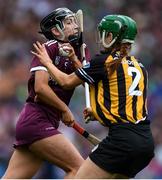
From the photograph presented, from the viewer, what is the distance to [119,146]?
634cm

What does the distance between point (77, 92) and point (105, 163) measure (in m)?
5.41

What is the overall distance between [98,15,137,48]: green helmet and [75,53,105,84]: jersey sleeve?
0.20 m

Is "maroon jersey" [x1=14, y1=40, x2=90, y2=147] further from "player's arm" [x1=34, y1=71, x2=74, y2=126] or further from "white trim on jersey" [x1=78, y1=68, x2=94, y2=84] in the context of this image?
"white trim on jersey" [x1=78, y1=68, x2=94, y2=84]

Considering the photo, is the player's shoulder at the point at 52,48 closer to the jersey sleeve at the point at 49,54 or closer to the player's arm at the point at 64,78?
the jersey sleeve at the point at 49,54

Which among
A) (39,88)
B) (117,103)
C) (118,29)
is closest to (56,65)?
(39,88)

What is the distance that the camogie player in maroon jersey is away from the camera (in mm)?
7055

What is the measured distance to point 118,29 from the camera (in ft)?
21.6

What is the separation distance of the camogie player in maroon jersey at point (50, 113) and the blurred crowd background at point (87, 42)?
3.35 meters

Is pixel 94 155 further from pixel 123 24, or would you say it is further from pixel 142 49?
pixel 142 49

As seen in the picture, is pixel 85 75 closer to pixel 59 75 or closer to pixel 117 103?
pixel 59 75

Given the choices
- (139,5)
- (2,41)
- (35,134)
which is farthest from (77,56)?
(139,5)

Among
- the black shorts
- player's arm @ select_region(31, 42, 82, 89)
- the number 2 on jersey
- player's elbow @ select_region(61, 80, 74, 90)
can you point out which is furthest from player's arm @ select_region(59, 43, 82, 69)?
the black shorts

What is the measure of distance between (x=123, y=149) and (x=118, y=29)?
99cm

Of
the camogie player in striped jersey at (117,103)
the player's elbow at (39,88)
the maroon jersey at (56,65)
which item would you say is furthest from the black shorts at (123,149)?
the maroon jersey at (56,65)
